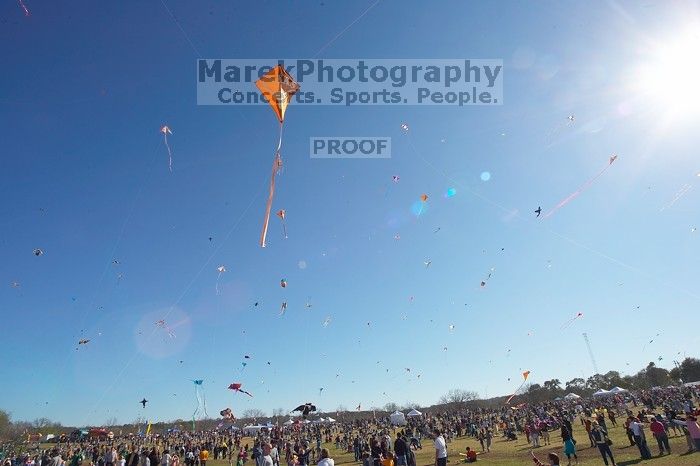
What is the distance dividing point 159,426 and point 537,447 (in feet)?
326

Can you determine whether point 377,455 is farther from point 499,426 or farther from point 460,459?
point 499,426

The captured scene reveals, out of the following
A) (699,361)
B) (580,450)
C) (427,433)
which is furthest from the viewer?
(699,361)

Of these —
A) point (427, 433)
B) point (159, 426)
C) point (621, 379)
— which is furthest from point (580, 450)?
point (159, 426)

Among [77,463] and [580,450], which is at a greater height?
[77,463]

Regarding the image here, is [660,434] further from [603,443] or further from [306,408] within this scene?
[306,408]

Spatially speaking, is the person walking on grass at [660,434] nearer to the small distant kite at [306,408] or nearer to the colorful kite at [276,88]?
the colorful kite at [276,88]

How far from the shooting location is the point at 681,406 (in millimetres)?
30922

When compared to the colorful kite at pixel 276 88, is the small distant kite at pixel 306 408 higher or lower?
lower

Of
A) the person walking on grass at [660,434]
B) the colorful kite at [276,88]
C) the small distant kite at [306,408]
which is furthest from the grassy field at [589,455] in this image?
the colorful kite at [276,88]

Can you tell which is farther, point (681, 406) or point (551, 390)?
point (551, 390)

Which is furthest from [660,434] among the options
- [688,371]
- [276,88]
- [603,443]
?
A: [688,371]

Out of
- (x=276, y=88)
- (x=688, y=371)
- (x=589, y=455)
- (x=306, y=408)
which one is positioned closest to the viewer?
(x=276, y=88)

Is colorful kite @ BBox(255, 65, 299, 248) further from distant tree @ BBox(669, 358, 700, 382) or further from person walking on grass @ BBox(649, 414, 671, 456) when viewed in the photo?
distant tree @ BBox(669, 358, 700, 382)

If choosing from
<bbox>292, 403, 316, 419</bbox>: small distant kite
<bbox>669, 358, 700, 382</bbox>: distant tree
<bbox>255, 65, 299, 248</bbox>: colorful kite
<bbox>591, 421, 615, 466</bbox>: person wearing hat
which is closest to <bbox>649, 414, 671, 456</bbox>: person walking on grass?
<bbox>591, 421, 615, 466</bbox>: person wearing hat
